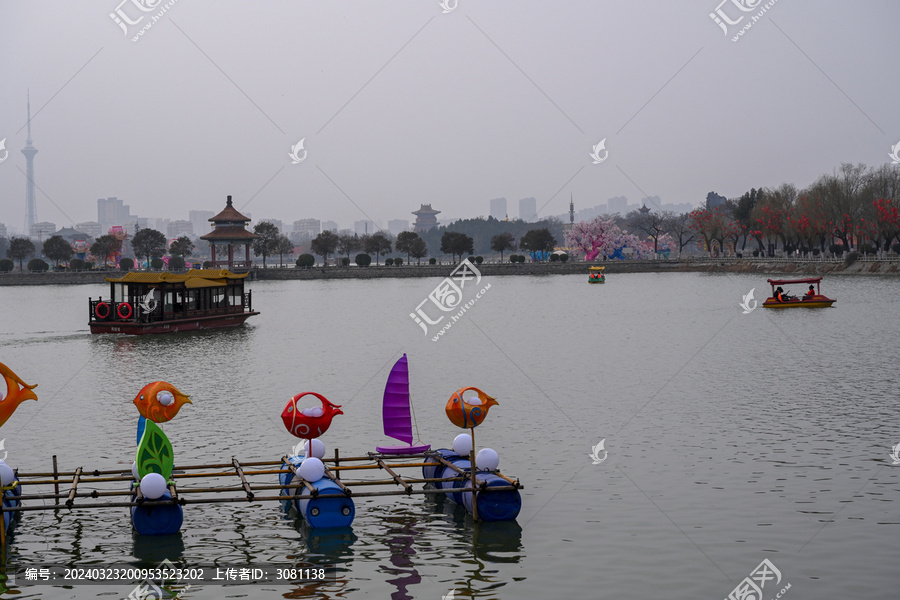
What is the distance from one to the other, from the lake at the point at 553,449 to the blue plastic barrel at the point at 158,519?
0.21 meters

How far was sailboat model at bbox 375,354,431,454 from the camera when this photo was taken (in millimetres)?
15469

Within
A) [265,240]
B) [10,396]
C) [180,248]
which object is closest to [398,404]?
[10,396]

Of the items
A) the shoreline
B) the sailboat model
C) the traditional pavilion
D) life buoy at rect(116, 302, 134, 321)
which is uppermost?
the traditional pavilion

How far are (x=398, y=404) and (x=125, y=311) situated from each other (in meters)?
31.3

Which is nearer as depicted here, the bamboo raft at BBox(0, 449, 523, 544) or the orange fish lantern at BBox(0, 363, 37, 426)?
the orange fish lantern at BBox(0, 363, 37, 426)

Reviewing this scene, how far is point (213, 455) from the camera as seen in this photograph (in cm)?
1761

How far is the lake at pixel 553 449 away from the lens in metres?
11.7

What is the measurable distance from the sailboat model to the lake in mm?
1140

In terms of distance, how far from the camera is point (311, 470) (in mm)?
13078

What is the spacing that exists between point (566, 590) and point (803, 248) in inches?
3901

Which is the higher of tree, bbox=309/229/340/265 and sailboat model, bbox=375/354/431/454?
tree, bbox=309/229/340/265

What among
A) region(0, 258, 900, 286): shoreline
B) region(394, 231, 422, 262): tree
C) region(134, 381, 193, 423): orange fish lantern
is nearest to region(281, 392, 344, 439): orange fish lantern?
region(134, 381, 193, 423): orange fish lantern

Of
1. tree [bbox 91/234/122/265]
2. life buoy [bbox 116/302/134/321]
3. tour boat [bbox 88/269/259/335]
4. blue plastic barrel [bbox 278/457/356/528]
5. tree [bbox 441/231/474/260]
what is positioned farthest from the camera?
tree [bbox 441/231/474/260]

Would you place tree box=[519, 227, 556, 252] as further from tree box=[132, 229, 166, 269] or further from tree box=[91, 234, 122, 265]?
tree box=[91, 234, 122, 265]
